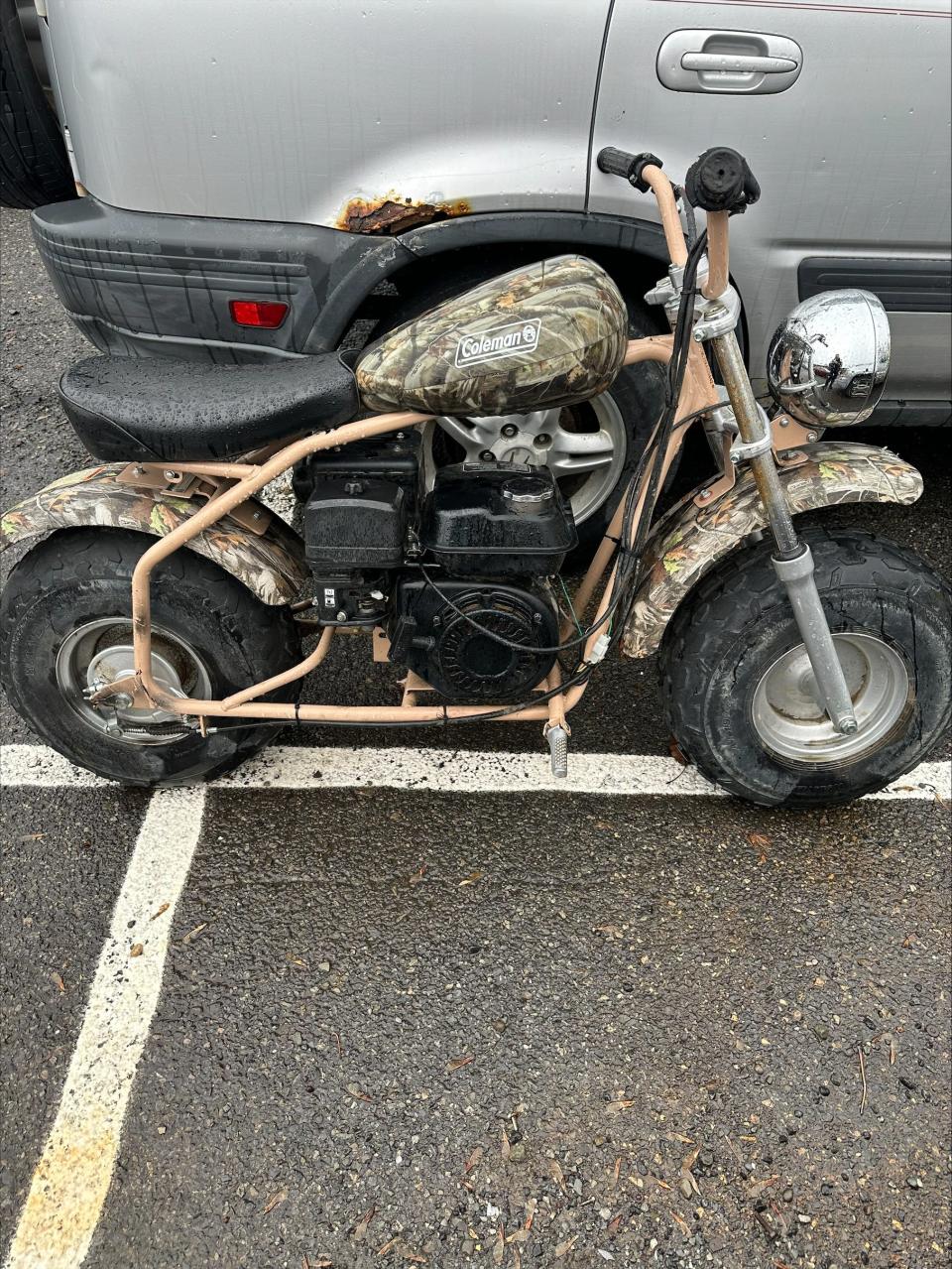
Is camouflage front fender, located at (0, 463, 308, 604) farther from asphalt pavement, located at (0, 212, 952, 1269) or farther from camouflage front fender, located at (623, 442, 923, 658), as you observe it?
camouflage front fender, located at (623, 442, 923, 658)

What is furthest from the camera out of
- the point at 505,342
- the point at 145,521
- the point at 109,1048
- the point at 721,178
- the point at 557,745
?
the point at 557,745

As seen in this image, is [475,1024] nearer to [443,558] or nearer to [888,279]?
[443,558]

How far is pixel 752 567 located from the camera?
219 centimetres

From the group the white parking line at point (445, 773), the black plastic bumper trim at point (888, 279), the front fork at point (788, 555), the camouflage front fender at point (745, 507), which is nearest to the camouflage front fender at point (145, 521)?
the white parking line at point (445, 773)

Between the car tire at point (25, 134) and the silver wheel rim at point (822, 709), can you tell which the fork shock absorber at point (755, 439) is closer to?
the silver wheel rim at point (822, 709)

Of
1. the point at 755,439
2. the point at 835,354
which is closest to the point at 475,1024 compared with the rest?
the point at 755,439

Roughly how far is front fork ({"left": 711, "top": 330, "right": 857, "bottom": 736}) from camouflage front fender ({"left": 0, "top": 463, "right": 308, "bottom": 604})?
1090mm

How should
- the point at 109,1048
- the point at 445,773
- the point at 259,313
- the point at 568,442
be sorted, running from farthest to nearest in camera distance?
1. the point at 568,442
2. the point at 445,773
3. the point at 259,313
4. the point at 109,1048

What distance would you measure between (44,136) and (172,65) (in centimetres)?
72

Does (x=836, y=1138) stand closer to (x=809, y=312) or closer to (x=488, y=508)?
(x=488, y=508)

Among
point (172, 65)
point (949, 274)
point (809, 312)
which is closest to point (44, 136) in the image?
point (172, 65)

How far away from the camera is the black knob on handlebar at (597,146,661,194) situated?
6.31 ft

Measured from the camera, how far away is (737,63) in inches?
89.5

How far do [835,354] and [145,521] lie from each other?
4.97ft
